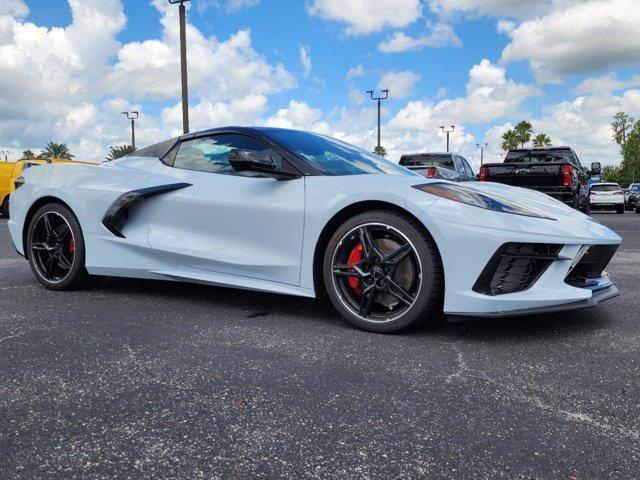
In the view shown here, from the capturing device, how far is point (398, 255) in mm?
2941

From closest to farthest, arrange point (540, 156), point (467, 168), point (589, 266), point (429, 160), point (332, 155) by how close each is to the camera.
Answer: point (589, 266) < point (332, 155) < point (540, 156) < point (429, 160) < point (467, 168)

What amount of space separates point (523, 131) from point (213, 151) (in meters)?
85.2

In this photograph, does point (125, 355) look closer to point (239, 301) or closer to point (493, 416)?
point (239, 301)

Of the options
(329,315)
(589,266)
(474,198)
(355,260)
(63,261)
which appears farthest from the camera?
(63,261)

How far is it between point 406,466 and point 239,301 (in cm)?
240

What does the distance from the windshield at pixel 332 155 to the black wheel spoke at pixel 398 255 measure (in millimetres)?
691

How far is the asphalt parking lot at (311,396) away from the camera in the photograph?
1.64 meters

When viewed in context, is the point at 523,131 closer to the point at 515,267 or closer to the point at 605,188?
the point at 605,188

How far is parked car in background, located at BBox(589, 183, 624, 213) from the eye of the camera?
80.6ft

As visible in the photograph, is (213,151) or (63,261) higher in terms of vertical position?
(213,151)

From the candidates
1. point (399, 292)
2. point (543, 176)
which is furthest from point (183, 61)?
point (399, 292)

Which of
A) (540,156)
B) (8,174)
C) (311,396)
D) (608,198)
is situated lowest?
(311,396)

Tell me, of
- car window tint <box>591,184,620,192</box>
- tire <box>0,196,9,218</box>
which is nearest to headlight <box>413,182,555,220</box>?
tire <box>0,196,9,218</box>

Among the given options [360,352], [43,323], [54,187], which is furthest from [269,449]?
[54,187]
